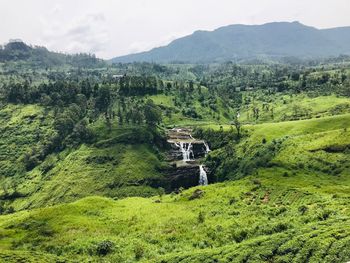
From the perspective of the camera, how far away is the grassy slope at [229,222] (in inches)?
2547

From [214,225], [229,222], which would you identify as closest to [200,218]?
[214,225]

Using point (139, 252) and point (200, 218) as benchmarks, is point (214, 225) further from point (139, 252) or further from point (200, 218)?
point (139, 252)

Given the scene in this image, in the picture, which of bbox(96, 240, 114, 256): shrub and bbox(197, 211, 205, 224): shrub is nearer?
bbox(96, 240, 114, 256): shrub

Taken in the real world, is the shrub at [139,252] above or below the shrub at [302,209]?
below

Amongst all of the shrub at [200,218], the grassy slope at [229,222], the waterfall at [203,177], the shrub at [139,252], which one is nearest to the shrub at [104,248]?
the grassy slope at [229,222]

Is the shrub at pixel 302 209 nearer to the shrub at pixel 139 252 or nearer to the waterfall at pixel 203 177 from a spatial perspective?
the shrub at pixel 139 252

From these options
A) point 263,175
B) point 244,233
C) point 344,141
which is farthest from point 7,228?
point 344,141

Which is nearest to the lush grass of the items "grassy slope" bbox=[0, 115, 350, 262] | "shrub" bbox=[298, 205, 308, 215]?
"grassy slope" bbox=[0, 115, 350, 262]

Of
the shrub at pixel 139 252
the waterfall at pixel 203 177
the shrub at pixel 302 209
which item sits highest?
the shrub at pixel 302 209

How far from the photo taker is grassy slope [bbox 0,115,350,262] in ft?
212

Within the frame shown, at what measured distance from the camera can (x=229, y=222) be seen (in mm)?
97562

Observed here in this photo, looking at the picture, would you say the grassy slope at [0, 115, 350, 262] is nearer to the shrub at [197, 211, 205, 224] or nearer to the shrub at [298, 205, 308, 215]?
the shrub at [298, 205, 308, 215]

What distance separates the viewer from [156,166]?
19188cm

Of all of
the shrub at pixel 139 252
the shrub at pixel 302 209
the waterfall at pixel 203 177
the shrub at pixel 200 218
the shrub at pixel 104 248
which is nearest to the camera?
the shrub at pixel 139 252
